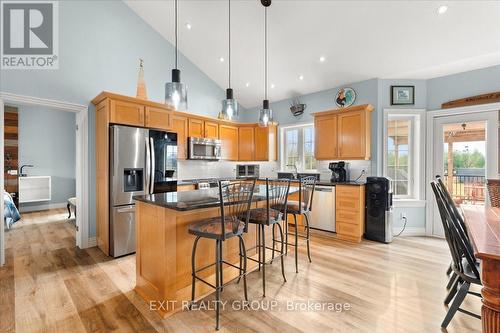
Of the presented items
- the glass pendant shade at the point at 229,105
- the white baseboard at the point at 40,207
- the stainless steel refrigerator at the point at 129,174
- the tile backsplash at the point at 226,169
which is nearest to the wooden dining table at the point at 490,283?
the glass pendant shade at the point at 229,105

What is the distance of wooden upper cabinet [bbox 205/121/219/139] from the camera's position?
16.5ft

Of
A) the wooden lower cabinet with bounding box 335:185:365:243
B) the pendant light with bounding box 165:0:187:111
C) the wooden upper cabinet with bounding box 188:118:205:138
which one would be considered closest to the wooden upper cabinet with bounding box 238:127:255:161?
the wooden upper cabinet with bounding box 188:118:205:138

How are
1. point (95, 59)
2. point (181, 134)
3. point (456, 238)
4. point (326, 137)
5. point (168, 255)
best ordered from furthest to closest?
point (181, 134) < point (326, 137) < point (95, 59) < point (168, 255) < point (456, 238)

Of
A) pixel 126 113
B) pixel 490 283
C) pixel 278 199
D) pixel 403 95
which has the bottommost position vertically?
pixel 490 283

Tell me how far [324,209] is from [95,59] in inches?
177

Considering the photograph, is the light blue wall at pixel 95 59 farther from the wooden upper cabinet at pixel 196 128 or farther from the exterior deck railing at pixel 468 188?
the exterior deck railing at pixel 468 188

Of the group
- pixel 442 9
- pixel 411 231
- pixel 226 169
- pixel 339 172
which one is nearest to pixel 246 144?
pixel 226 169

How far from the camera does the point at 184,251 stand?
2.13 meters

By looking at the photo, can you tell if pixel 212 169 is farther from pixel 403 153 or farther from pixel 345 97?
pixel 403 153

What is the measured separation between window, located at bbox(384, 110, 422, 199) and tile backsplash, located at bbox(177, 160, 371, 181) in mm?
499

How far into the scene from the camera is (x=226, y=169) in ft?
18.9

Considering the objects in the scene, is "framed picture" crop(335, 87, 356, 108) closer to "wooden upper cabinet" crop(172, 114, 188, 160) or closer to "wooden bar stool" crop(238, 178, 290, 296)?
"wooden bar stool" crop(238, 178, 290, 296)

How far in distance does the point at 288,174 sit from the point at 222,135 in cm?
174

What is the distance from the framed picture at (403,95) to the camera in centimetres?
409
